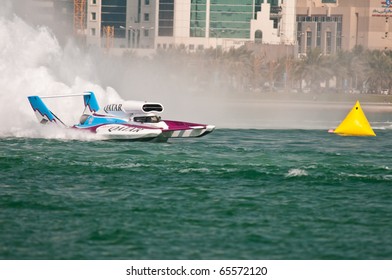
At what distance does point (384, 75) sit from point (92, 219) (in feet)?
477

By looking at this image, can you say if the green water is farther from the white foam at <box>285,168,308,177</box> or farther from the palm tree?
the palm tree

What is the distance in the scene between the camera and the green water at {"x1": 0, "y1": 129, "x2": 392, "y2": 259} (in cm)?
3344

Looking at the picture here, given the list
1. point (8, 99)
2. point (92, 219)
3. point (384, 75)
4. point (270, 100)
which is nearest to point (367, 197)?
point (92, 219)

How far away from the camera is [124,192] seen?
146ft

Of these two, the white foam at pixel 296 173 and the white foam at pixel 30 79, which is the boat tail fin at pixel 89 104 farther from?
the white foam at pixel 296 173

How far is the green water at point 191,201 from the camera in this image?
33438mm

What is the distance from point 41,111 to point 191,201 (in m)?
26.3

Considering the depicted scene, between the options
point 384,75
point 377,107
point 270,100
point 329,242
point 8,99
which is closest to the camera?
point 329,242

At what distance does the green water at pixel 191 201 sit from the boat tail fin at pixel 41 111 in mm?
1617

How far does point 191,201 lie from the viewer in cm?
4262

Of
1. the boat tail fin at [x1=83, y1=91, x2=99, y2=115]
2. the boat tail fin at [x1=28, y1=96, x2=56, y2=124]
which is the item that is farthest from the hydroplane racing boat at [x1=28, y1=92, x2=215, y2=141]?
the boat tail fin at [x1=28, y1=96, x2=56, y2=124]

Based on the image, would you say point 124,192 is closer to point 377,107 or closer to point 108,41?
point 377,107

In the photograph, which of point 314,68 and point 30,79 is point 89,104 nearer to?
point 30,79

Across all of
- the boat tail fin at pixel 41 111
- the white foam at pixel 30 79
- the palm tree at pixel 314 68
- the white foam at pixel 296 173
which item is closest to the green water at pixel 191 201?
the white foam at pixel 296 173
